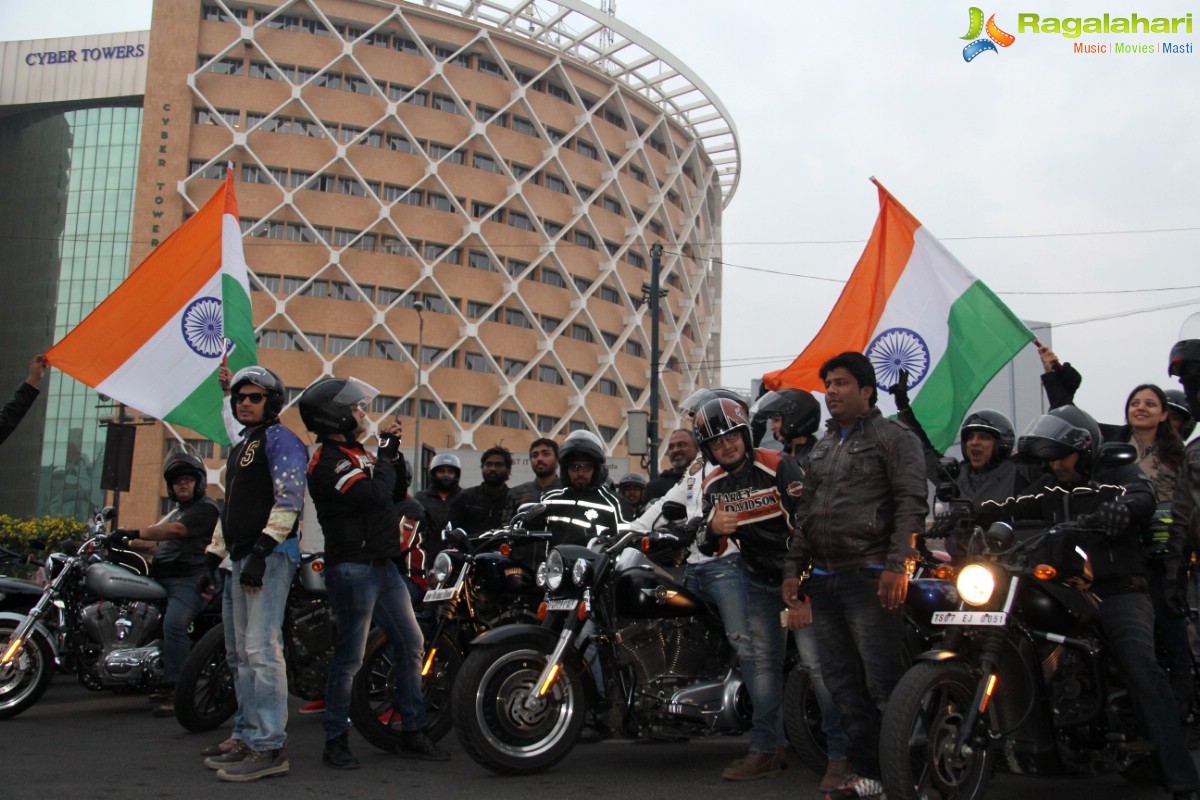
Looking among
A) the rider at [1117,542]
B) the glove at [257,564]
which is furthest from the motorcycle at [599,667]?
the rider at [1117,542]

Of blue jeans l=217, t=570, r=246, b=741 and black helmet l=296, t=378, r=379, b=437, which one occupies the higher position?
black helmet l=296, t=378, r=379, b=437

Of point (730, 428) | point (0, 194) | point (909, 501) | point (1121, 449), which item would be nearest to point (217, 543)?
point (730, 428)

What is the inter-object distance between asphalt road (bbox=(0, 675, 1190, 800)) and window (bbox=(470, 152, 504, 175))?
43.3 m

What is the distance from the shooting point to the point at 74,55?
156ft

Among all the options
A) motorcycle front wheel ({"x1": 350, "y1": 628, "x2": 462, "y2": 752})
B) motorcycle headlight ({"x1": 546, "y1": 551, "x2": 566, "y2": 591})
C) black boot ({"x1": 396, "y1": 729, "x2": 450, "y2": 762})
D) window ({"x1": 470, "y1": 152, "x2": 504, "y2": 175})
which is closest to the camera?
motorcycle headlight ({"x1": 546, "y1": 551, "x2": 566, "y2": 591})

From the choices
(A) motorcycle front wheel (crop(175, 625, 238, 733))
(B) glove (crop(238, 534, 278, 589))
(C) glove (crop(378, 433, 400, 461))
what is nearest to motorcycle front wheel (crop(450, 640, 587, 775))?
(B) glove (crop(238, 534, 278, 589))

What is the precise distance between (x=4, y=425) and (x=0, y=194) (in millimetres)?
52767

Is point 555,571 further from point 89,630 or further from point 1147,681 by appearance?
point 89,630

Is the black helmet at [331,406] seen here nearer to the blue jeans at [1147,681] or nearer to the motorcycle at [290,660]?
the motorcycle at [290,660]

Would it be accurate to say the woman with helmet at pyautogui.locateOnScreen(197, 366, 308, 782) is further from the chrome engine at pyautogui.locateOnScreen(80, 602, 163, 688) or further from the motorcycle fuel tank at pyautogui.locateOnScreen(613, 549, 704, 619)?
the chrome engine at pyautogui.locateOnScreen(80, 602, 163, 688)

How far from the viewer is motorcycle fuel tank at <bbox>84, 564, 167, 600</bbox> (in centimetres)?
677

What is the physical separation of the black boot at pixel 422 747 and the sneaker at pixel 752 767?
148 cm

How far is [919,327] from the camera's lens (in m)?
8.24

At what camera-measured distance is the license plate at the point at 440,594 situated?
5398 mm
